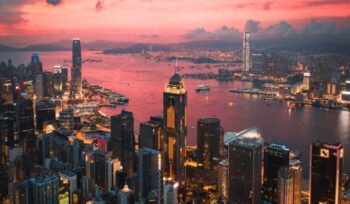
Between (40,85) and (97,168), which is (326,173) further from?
(40,85)

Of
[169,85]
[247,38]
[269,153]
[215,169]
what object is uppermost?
[247,38]

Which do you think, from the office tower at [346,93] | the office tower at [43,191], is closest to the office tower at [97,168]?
the office tower at [43,191]

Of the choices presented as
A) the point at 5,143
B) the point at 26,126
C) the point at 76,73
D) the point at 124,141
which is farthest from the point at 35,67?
the point at 124,141

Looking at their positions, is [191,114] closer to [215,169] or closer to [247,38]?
[215,169]

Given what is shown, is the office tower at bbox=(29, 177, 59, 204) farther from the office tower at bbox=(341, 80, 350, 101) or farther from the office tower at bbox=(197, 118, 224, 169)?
the office tower at bbox=(341, 80, 350, 101)

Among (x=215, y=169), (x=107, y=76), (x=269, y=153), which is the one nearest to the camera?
(x=269, y=153)

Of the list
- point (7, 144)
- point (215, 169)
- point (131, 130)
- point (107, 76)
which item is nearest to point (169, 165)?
point (215, 169)
